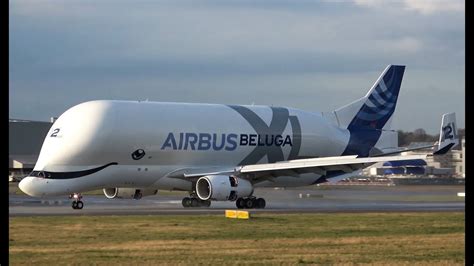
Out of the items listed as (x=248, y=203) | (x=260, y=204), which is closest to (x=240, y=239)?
(x=248, y=203)

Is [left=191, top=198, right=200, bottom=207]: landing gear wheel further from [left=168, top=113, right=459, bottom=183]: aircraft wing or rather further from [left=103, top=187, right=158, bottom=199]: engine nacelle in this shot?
[left=103, top=187, right=158, bottom=199]: engine nacelle

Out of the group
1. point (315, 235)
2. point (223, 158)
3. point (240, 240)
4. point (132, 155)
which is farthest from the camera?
point (223, 158)

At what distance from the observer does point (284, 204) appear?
5184cm

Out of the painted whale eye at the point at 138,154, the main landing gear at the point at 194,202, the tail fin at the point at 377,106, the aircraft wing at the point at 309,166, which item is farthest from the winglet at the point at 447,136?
the painted whale eye at the point at 138,154

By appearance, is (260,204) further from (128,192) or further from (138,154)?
(128,192)

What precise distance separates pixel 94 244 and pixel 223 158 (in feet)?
79.8

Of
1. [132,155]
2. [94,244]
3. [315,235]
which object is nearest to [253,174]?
[132,155]

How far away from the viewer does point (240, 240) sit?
2772 centimetres

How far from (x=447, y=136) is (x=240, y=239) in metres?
24.2

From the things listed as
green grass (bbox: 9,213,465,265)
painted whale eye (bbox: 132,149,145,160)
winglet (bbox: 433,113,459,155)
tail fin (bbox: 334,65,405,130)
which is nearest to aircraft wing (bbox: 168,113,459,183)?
winglet (bbox: 433,113,459,155)

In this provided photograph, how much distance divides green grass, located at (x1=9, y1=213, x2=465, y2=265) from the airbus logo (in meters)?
11.0

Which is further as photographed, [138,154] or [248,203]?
[248,203]
